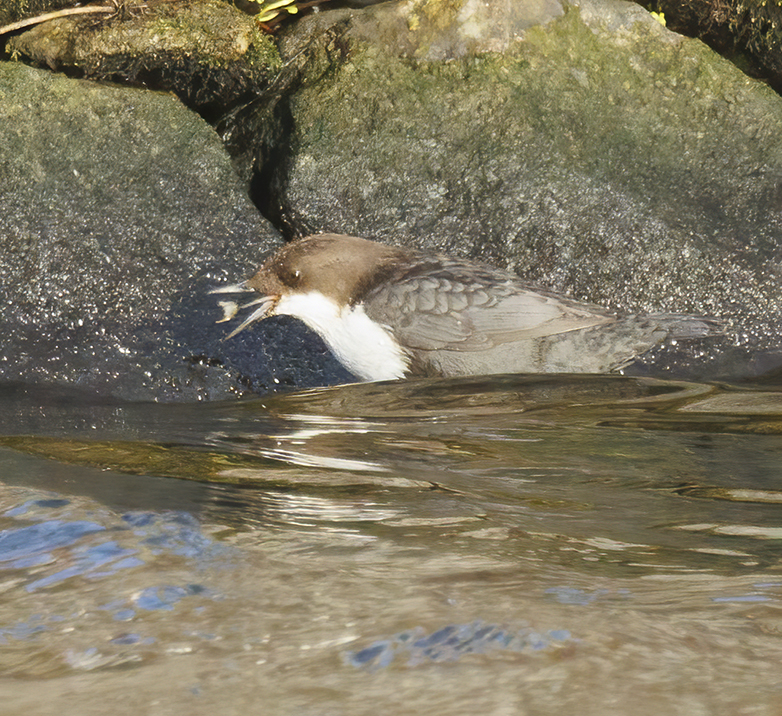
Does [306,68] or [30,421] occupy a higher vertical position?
[306,68]

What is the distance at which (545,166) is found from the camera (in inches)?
224

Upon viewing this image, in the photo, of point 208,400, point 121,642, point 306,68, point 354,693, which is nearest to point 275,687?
point 354,693

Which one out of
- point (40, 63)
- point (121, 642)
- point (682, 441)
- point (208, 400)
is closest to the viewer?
point (121, 642)

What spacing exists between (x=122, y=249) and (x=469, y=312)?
7.24 ft

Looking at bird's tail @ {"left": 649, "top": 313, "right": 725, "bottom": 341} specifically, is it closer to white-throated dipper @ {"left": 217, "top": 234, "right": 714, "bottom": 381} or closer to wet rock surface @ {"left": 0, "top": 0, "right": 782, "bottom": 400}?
white-throated dipper @ {"left": 217, "top": 234, "right": 714, "bottom": 381}

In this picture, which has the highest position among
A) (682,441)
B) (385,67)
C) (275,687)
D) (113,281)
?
(385,67)

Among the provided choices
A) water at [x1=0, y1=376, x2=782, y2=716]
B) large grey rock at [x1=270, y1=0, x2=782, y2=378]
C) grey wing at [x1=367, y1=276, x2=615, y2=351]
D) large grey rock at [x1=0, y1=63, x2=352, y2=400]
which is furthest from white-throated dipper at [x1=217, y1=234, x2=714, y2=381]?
water at [x1=0, y1=376, x2=782, y2=716]

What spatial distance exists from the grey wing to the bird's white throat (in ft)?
0.28

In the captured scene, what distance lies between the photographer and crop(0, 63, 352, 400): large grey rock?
16.8 feet

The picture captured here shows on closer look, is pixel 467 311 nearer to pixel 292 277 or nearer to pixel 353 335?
pixel 353 335

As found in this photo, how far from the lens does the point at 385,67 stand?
5.77 metres

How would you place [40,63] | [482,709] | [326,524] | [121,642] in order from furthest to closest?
[40,63] < [326,524] < [121,642] < [482,709]

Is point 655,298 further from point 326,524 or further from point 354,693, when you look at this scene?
point 354,693

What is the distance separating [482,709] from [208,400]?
4067 mm
